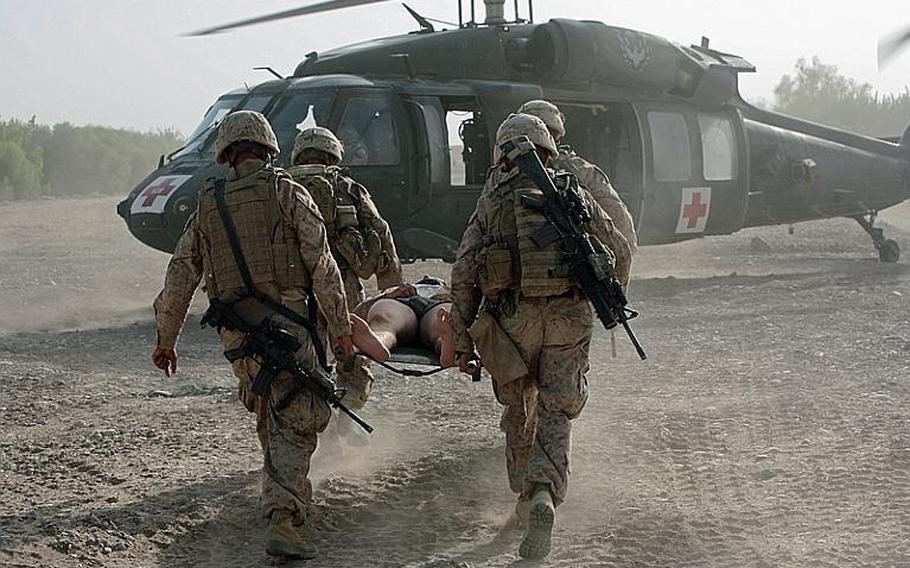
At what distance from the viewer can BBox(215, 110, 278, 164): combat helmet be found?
468cm

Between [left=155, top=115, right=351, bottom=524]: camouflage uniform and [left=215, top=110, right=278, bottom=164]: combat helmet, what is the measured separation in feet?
0.30

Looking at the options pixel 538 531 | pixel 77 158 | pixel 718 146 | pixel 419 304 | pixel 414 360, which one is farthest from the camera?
pixel 77 158

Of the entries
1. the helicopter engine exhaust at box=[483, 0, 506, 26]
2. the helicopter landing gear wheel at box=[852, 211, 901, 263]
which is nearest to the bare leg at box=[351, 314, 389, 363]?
the helicopter engine exhaust at box=[483, 0, 506, 26]

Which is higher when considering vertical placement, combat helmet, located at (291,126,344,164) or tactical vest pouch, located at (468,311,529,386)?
combat helmet, located at (291,126,344,164)

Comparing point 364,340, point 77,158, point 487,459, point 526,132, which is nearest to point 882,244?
point 487,459

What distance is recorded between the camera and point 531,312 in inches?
181

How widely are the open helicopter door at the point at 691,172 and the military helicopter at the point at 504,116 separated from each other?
0.05 feet

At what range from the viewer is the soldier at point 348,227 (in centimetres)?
579

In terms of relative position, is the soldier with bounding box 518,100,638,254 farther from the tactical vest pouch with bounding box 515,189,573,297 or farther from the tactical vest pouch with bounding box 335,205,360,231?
the tactical vest pouch with bounding box 335,205,360,231

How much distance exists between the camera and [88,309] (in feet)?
37.8

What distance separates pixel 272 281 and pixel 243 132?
59 centimetres

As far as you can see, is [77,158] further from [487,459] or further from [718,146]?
[487,459]

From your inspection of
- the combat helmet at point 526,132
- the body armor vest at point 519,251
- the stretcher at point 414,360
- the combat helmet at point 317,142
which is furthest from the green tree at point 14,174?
the body armor vest at point 519,251

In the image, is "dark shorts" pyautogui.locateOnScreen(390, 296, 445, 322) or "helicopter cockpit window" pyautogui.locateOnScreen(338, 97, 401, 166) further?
"helicopter cockpit window" pyautogui.locateOnScreen(338, 97, 401, 166)
